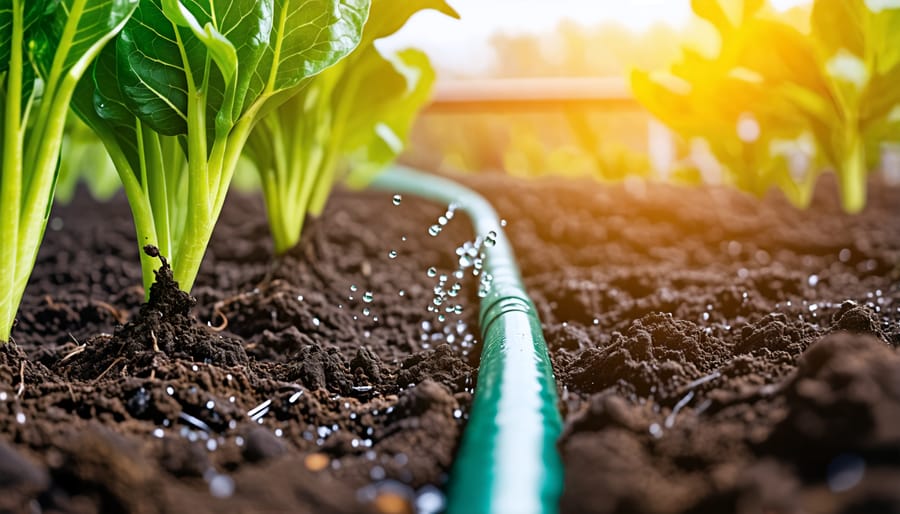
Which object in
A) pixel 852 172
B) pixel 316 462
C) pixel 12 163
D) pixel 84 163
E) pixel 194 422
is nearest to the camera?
pixel 316 462

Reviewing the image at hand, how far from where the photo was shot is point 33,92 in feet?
3.32

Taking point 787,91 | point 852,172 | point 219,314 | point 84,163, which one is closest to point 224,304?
point 219,314

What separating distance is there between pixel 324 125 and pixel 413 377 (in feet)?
2.64

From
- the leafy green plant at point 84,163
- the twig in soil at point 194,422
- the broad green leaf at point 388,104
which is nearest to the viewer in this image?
the twig in soil at point 194,422

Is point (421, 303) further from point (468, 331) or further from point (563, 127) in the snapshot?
point (563, 127)

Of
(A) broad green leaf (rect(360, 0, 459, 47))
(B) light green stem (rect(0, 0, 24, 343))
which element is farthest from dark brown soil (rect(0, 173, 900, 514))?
(A) broad green leaf (rect(360, 0, 459, 47))

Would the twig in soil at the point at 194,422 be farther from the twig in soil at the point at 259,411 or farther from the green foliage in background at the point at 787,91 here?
the green foliage in background at the point at 787,91

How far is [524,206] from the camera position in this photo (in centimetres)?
234

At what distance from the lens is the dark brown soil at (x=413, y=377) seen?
0.56m

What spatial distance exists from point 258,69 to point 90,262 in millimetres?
980

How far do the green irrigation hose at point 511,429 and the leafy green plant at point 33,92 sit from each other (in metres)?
0.64

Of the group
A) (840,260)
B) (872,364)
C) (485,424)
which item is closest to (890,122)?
(840,260)

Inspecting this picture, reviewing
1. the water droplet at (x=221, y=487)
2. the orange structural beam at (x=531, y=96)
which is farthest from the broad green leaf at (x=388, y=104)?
the orange structural beam at (x=531, y=96)

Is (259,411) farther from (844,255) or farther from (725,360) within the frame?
(844,255)
